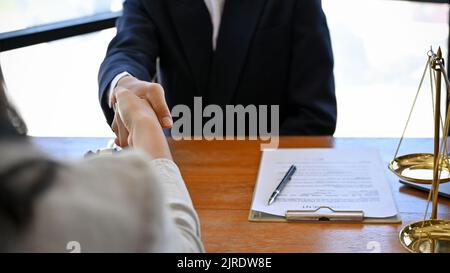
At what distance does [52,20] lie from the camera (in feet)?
8.71

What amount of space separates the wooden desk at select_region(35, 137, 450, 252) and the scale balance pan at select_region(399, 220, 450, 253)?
17 mm

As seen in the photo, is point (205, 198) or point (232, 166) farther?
point (232, 166)

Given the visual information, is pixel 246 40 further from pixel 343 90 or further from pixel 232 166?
pixel 343 90

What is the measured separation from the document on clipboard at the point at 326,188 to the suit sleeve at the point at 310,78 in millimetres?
248

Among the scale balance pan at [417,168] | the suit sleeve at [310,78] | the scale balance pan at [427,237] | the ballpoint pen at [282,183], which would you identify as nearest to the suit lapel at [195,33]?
the suit sleeve at [310,78]

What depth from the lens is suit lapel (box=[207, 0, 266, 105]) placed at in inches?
62.1

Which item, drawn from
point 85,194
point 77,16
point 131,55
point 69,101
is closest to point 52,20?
point 77,16

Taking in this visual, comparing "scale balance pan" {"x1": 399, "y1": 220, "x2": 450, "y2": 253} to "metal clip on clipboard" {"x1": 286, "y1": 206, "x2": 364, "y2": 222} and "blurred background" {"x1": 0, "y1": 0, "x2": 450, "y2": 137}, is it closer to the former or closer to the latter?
"metal clip on clipboard" {"x1": 286, "y1": 206, "x2": 364, "y2": 222}

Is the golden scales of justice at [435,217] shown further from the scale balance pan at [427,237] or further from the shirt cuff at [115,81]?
the shirt cuff at [115,81]

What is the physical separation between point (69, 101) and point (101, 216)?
2.61 meters

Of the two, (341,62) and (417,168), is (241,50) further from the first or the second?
(341,62)

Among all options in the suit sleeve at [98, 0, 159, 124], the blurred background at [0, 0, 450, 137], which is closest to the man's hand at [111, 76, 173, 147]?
the suit sleeve at [98, 0, 159, 124]

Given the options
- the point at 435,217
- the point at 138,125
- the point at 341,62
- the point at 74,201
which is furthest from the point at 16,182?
the point at 341,62

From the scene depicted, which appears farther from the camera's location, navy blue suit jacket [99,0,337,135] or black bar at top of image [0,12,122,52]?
black bar at top of image [0,12,122,52]
